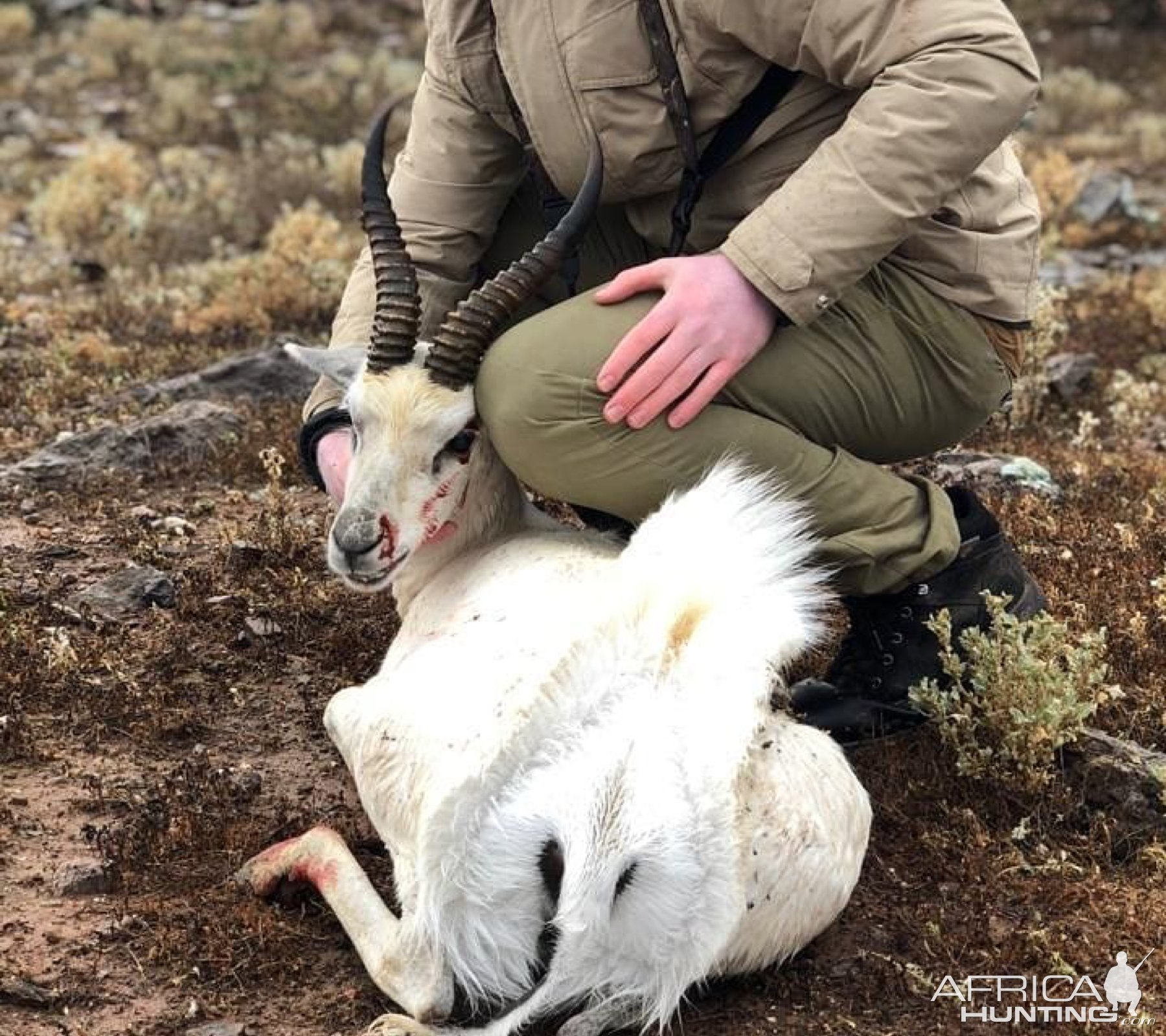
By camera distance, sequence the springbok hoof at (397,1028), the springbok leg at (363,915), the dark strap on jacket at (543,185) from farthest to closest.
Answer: the dark strap on jacket at (543,185)
the springbok leg at (363,915)
the springbok hoof at (397,1028)

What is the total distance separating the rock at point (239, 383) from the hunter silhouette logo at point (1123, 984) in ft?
17.4

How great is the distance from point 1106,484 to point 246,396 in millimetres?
4112

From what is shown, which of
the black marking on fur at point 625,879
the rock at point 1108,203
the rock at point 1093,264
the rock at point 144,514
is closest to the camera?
the black marking on fur at point 625,879

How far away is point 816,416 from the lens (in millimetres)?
4363

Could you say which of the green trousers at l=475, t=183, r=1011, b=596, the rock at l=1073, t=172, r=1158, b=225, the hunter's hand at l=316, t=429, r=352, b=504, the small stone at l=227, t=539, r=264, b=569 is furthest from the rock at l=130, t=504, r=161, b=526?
the rock at l=1073, t=172, r=1158, b=225

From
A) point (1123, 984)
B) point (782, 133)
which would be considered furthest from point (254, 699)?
point (1123, 984)

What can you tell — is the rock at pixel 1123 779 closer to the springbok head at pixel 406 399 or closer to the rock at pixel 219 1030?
the springbok head at pixel 406 399

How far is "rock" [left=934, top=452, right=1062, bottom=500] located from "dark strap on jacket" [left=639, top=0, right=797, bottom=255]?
9.16 feet

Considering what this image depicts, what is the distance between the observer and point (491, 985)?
350 centimetres

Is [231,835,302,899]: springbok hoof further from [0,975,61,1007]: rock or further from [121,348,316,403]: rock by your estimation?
[121,348,316,403]: rock

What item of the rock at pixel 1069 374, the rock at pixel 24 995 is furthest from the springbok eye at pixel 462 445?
the rock at pixel 1069 374

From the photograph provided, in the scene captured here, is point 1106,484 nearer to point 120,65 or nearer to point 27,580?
point 27,580

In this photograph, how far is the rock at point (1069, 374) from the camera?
28.2ft

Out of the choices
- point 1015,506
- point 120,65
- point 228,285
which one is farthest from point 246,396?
point 120,65
